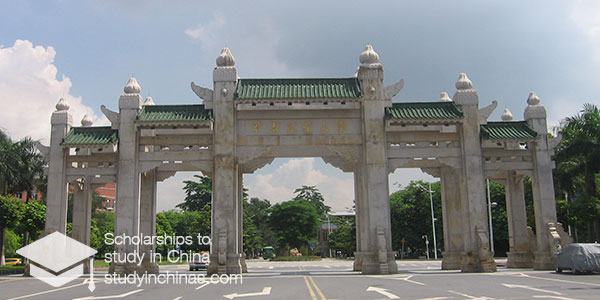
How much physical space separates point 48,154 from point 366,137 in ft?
54.2

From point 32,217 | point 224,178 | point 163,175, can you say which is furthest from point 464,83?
point 32,217

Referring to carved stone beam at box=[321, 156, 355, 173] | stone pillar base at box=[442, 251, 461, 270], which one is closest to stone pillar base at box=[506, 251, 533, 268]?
stone pillar base at box=[442, 251, 461, 270]

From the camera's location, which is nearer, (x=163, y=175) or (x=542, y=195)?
(x=542, y=195)

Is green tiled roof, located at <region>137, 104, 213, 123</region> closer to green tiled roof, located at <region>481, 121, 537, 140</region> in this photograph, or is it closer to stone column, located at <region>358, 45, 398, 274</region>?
stone column, located at <region>358, 45, 398, 274</region>

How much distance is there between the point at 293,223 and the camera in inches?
2778

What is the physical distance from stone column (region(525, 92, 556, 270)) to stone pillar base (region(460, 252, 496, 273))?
3.00m

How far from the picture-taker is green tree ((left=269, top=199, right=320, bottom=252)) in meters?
70.4

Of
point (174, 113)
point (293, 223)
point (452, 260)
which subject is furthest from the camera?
point (293, 223)

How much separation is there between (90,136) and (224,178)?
7.32m

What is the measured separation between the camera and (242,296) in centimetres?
1473

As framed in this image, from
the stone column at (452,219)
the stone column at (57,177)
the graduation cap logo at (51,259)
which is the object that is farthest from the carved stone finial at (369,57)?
the graduation cap logo at (51,259)

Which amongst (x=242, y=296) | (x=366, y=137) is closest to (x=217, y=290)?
(x=242, y=296)

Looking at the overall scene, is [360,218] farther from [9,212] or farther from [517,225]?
[9,212]

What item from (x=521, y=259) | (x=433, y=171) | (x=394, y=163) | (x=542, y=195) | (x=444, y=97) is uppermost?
(x=444, y=97)
